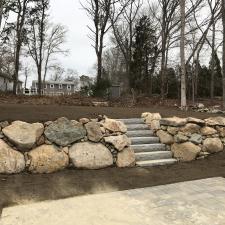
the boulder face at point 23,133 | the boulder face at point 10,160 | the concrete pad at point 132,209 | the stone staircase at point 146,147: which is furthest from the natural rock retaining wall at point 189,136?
the boulder face at point 10,160

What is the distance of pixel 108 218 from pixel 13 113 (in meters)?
3.48

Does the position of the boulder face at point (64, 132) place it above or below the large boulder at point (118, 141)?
above

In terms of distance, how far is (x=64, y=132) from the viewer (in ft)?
20.6

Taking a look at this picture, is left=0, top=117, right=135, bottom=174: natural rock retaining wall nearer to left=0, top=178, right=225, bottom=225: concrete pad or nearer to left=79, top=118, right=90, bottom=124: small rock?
left=79, top=118, right=90, bottom=124: small rock

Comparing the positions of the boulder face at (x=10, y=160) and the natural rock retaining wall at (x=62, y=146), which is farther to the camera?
the natural rock retaining wall at (x=62, y=146)

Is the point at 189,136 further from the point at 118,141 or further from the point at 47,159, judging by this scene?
the point at 47,159

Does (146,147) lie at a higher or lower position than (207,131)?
lower

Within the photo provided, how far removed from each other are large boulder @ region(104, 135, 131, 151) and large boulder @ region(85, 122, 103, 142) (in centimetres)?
15

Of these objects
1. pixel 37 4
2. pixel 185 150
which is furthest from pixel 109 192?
pixel 37 4

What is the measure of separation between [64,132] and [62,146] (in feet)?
0.94

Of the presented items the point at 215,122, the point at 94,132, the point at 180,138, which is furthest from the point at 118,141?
the point at 215,122

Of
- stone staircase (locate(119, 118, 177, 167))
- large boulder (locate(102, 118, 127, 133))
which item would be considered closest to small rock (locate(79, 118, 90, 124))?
large boulder (locate(102, 118, 127, 133))

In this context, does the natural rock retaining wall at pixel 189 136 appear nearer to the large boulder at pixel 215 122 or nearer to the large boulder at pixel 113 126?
the large boulder at pixel 215 122

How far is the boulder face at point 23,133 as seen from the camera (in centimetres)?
580
